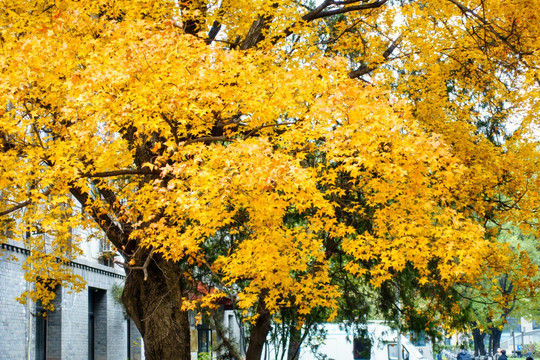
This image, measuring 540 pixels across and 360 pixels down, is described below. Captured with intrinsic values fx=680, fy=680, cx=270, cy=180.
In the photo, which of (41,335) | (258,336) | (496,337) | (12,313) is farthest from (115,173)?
(496,337)

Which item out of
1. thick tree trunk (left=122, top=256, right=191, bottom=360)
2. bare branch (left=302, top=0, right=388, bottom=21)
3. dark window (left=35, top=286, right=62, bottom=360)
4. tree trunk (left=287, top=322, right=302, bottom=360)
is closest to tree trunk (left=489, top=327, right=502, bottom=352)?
tree trunk (left=287, top=322, right=302, bottom=360)

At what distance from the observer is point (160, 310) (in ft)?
40.3

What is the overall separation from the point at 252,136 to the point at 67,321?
8949mm

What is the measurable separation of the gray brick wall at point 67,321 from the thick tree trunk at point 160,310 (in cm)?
208

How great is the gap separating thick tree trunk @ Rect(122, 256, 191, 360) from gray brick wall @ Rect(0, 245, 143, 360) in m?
2.08

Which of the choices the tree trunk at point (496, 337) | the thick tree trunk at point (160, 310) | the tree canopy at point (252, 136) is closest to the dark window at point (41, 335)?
the tree canopy at point (252, 136)

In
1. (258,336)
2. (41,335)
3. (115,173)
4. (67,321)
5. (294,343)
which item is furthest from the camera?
(294,343)

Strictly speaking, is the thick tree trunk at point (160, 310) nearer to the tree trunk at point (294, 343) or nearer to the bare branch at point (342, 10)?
the bare branch at point (342, 10)

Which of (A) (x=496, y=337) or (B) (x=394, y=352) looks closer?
(B) (x=394, y=352)

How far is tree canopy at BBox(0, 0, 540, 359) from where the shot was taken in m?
9.90

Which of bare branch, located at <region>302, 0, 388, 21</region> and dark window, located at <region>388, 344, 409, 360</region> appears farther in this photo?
dark window, located at <region>388, 344, 409, 360</region>

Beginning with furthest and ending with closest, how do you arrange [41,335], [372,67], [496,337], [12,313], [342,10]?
1. [496,337]
2. [41,335]
3. [372,67]
4. [12,313]
5. [342,10]

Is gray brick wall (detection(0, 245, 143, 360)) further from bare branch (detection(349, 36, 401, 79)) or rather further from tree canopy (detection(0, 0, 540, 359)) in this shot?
bare branch (detection(349, 36, 401, 79))

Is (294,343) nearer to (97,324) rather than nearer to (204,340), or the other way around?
(97,324)
